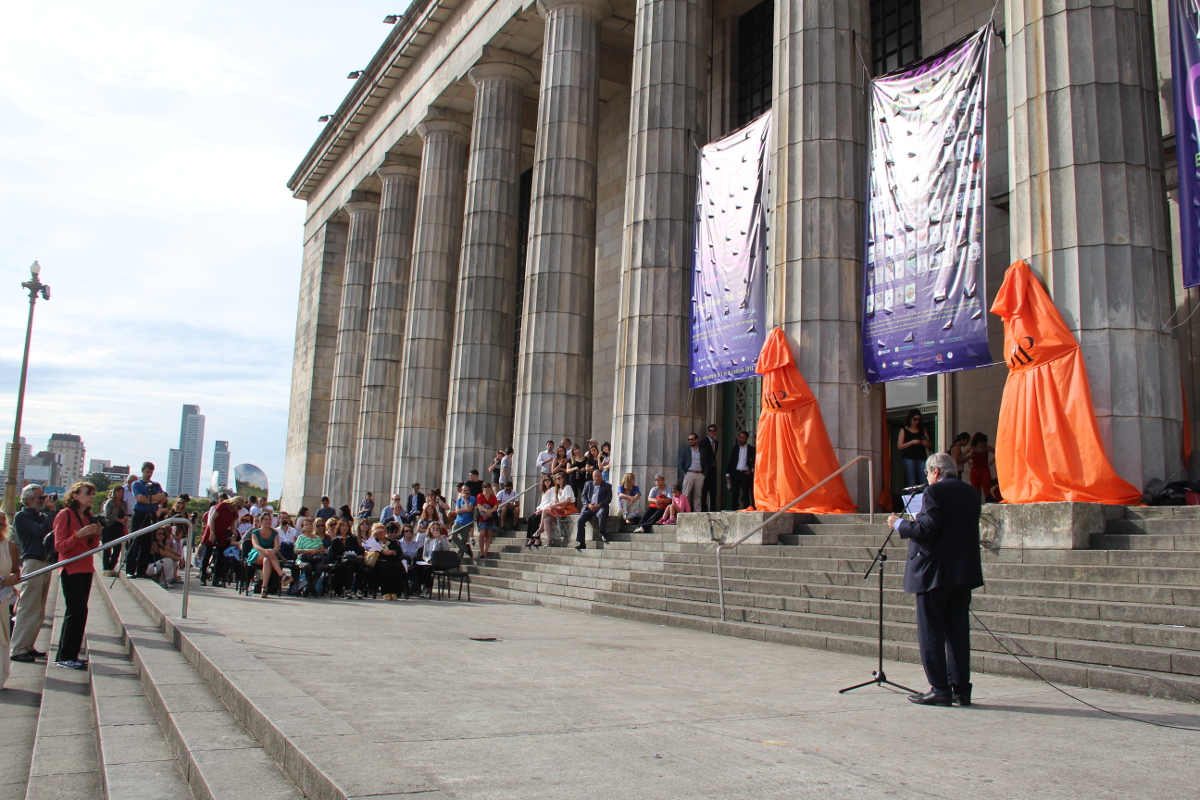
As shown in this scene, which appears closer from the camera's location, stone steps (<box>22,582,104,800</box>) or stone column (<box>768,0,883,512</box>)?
stone steps (<box>22,582,104,800</box>)

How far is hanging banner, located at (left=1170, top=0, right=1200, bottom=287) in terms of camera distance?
33.7ft

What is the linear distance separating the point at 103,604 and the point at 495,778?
36.6ft

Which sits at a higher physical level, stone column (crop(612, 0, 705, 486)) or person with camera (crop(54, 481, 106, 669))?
stone column (crop(612, 0, 705, 486))

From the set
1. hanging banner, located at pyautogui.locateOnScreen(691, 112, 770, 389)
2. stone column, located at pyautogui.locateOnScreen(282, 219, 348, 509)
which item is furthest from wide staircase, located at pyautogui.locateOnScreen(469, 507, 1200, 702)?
stone column, located at pyautogui.locateOnScreen(282, 219, 348, 509)

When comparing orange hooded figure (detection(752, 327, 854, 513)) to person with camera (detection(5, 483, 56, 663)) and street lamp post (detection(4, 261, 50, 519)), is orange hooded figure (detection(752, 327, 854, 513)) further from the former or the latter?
street lamp post (detection(4, 261, 50, 519))

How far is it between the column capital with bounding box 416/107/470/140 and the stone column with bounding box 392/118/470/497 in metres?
0.03

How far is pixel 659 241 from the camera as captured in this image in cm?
1766

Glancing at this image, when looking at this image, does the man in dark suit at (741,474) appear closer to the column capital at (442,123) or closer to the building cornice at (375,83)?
the column capital at (442,123)

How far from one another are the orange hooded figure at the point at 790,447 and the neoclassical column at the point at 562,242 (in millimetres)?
7323

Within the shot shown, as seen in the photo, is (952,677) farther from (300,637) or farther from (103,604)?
(103,604)

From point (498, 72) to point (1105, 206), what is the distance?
58.0 feet

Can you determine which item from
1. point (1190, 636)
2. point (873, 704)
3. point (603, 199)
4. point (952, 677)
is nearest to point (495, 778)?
point (873, 704)

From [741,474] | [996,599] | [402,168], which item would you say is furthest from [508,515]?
[402,168]

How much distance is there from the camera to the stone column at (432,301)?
1056 inches
